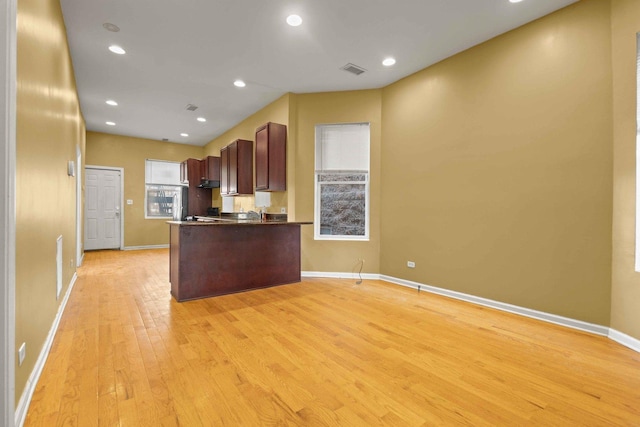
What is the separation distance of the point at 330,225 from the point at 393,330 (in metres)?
2.53

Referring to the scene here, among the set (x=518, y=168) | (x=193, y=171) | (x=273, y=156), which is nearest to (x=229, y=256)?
(x=273, y=156)

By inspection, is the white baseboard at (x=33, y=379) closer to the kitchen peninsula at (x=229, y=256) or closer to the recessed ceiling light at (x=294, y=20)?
the kitchen peninsula at (x=229, y=256)

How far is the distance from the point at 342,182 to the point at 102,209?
6.64m

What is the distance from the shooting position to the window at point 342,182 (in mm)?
4961

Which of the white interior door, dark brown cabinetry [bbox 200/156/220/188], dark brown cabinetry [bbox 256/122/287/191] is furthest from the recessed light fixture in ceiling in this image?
the white interior door

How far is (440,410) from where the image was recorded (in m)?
1.66

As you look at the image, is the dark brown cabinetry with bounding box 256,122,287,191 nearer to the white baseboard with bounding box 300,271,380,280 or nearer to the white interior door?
the white baseboard with bounding box 300,271,380,280

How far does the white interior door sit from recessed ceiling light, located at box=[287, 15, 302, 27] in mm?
6958

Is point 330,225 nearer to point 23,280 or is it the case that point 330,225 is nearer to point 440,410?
point 440,410

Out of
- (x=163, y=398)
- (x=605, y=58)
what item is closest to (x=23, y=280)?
(x=163, y=398)

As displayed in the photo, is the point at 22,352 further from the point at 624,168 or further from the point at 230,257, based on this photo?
the point at 624,168

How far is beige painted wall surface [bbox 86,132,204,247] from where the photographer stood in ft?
24.8

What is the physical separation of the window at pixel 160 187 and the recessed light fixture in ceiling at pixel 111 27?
5586 mm

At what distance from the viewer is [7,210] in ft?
4.40
